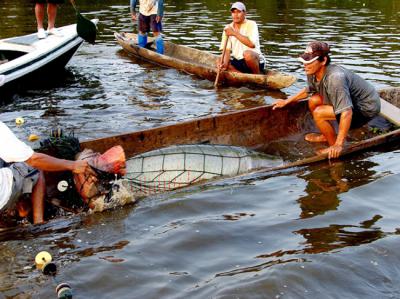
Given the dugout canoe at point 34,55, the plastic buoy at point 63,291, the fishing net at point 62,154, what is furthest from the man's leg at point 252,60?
the plastic buoy at point 63,291

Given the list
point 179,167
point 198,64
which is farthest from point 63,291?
point 198,64

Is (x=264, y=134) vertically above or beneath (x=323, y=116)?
beneath

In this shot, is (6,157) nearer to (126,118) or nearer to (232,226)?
(232,226)

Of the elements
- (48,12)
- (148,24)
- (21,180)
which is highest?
(48,12)

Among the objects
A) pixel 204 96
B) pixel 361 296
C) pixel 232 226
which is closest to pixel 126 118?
pixel 204 96

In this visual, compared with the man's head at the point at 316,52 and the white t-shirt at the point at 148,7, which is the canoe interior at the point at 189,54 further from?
the man's head at the point at 316,52

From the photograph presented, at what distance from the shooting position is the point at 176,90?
→ 10961mm

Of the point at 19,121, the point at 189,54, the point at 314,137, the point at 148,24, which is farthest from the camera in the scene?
the point at 189,54

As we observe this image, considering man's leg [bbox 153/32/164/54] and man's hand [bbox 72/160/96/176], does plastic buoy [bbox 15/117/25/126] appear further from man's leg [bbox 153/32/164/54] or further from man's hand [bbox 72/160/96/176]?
man's leg [bbox 153/32/164/54]

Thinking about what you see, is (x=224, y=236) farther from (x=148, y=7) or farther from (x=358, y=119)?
(x=148, y=7)

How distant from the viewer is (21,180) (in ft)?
16.6

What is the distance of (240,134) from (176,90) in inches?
149

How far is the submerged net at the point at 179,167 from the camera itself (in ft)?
19.7

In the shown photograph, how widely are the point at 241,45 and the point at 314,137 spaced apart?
3.63m
